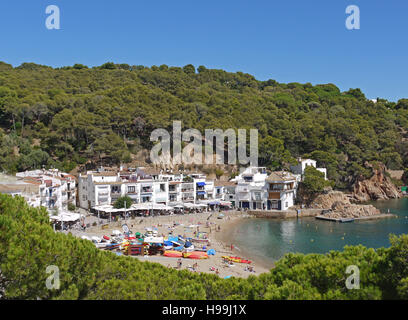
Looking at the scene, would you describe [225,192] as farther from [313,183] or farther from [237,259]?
[237,259]

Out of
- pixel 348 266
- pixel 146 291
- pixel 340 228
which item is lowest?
pixel 340 228

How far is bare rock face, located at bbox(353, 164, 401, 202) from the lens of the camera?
60.4 m

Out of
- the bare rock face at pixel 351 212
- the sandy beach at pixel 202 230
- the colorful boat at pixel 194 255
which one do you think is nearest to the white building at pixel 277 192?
the sandy beach at pixel 202 230

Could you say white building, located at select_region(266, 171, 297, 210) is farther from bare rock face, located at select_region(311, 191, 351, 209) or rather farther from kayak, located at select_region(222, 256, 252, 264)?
kayak, located at select_region(222, 256, 252, 264)

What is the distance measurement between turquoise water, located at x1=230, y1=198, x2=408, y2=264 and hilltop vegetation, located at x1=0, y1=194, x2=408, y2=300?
17.7m

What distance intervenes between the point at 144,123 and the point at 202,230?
29514 millimetres

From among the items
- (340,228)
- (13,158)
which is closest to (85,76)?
(13,158)

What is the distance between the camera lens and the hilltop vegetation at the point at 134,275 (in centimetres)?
938

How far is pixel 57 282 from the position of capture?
9625 millimetres

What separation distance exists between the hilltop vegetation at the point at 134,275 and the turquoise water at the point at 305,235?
1767 centimetres

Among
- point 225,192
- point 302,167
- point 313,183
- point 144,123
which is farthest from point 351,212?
point 144,123

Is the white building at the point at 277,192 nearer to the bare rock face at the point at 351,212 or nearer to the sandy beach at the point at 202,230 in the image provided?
the sandy beach at the point at 202,230
